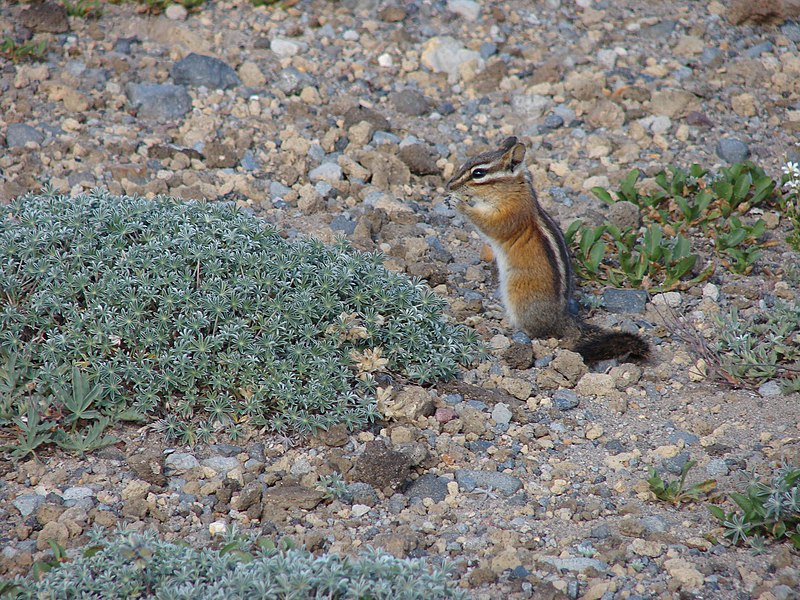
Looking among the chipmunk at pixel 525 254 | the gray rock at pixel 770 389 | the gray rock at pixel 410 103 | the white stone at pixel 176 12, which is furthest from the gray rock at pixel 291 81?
the gray rock at pixel 770 389

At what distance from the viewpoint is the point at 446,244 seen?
245 inches

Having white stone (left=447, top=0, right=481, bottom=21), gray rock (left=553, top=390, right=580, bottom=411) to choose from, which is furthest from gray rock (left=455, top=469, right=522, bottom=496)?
white stone (left=447, top=0, right=481, bottom=21)

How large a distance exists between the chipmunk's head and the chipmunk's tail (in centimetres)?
109

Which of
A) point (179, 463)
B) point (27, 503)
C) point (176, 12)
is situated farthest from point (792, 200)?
point (176, 12)

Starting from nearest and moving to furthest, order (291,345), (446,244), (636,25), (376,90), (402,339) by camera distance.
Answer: (291,345), (402,339), (446,244), (376,90), (636,25)

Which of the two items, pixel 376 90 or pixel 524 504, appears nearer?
pixel 524 504

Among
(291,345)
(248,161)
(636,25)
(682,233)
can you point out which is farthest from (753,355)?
(636,25)

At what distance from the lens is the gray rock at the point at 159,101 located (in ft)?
22.9

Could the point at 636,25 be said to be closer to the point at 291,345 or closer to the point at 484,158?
the point at 484,158

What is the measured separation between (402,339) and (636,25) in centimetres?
523

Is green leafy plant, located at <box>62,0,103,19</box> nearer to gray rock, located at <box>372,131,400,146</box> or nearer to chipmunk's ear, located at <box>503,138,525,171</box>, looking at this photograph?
gray rock, located at <box>372,131,400,146</box>

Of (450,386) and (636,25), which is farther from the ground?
(636,25)

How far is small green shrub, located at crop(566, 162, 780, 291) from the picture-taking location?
571 cm

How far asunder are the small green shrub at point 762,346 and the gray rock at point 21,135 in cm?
519
